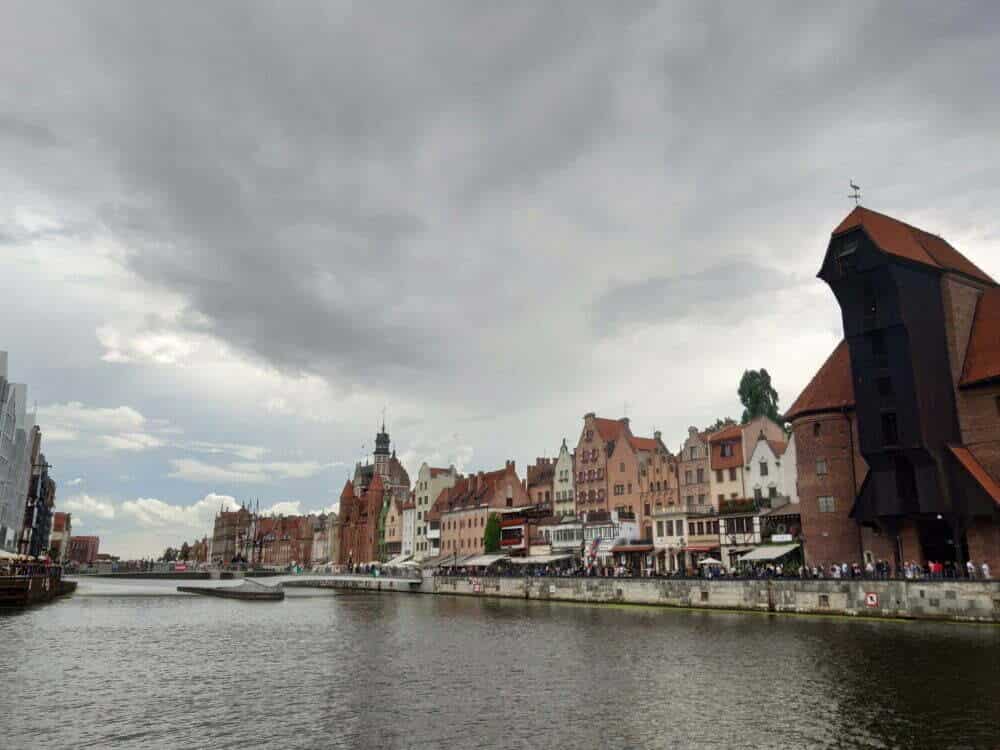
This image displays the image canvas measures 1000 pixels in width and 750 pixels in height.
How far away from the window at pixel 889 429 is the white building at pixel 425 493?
97.7 meters

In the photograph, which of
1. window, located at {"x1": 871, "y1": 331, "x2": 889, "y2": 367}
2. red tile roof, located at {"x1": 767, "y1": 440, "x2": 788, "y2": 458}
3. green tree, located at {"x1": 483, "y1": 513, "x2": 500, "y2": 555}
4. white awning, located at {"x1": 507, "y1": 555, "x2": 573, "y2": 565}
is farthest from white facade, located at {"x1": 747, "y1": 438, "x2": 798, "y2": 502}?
green tree, located at {"x1": 483, "y1": 513, "x2": 500, "y2": 555}

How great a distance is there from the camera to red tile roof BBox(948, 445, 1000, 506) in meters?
54.8

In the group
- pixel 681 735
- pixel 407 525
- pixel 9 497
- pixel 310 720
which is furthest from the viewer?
pixel 407 525

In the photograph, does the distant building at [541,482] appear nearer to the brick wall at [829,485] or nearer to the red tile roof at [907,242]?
the brick wall at [829,485]

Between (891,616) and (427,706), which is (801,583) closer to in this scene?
(891,616)

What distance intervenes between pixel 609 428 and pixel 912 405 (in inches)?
2041

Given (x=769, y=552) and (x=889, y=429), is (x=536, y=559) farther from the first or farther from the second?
(x=889, y=429)

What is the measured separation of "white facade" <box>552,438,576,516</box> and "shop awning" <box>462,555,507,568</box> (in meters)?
10.6

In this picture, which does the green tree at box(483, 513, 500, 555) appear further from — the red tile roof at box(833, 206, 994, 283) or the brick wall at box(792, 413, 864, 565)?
the red tile roof at box(833, 206, 994, 283)

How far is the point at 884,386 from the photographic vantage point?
2421 inches

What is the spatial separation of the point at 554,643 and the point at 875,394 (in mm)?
33909

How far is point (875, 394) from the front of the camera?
202ft

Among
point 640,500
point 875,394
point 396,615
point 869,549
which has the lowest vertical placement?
point 396,615

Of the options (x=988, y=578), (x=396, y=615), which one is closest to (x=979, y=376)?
(x=988, y=578)
